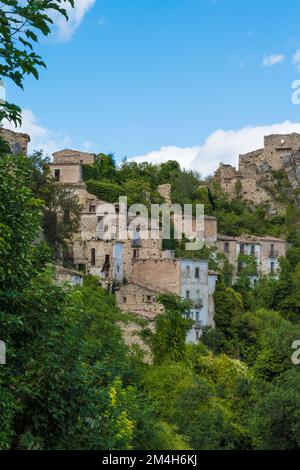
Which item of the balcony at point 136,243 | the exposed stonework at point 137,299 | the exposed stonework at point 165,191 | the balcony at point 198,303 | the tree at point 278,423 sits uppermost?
the exposed stonework at point 165,191

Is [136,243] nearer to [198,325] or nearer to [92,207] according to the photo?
[92,207]

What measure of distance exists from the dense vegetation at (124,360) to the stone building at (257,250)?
1.30 metres

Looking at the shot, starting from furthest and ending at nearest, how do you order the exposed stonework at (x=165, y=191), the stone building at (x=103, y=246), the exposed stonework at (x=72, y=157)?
the exposed stonework at (x=165, y=191) < the exposed stonework at (x=72, y=157) < the stone building at (x=103, y=246)

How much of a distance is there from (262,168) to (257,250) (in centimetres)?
2438

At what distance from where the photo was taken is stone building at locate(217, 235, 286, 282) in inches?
2494

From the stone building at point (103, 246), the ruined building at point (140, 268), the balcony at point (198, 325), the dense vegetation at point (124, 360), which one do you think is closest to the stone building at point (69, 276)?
the dense vegetation at point (124, 360)

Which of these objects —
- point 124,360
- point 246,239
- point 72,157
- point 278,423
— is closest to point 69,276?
point 124,360

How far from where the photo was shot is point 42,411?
1412 cm

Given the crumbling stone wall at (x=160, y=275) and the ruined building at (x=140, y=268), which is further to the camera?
the crumbling stone wall at (x=160, y=275)

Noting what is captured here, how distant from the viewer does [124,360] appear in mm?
35188

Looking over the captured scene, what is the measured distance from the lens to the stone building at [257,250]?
63.3m

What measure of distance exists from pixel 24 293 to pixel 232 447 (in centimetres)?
2019

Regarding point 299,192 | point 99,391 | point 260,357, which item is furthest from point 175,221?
point 99,391

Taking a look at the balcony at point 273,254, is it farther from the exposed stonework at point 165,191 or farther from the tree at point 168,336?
the tree at point 168,336
